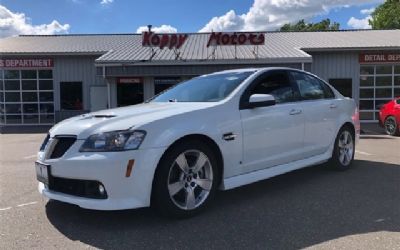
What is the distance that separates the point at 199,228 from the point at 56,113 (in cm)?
1965

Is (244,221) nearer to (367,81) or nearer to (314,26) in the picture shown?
(367,81)

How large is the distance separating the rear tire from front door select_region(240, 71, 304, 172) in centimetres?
997

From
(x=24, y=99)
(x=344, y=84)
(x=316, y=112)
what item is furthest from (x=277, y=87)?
(x=24, y=99)

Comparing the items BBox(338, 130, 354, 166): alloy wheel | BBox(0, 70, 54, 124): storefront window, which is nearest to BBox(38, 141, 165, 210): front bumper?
BBox(338, 130, 354, 166): alloy wheel

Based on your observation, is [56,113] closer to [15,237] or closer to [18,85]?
[18,85]

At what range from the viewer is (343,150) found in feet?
23.2

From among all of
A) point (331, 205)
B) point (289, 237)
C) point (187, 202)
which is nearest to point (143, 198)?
point (187, 202)

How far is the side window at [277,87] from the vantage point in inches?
222

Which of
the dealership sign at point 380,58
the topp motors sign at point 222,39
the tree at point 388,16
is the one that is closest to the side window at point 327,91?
the topp motors sign at point 222,39

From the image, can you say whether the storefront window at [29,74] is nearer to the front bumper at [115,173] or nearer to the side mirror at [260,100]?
the side mirror at [260,100]

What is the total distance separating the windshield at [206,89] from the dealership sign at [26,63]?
59.7ft

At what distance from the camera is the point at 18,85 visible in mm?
23250

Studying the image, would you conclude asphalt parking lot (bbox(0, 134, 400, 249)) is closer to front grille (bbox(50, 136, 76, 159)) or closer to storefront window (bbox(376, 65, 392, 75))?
front grille (bbox(50, 136, 76, 159))

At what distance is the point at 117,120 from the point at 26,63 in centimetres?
2009
